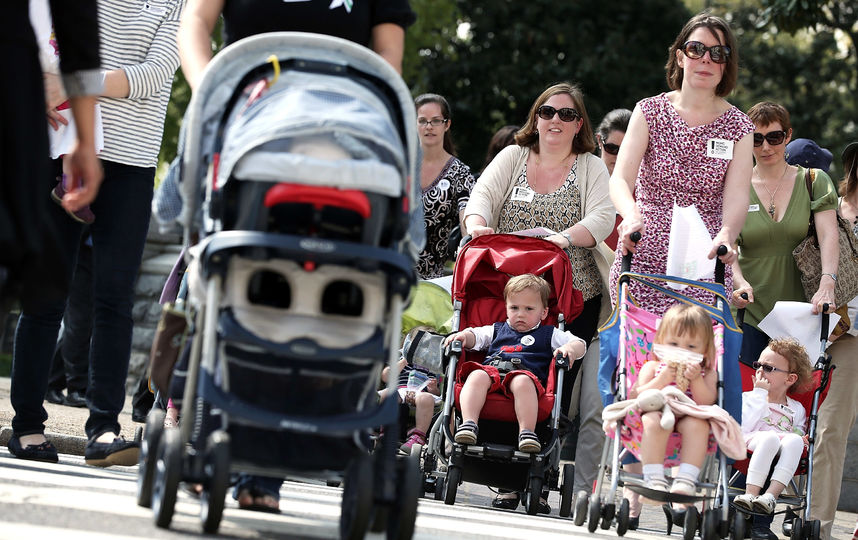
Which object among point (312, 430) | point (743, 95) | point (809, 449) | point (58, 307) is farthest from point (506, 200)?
point (743, 95)

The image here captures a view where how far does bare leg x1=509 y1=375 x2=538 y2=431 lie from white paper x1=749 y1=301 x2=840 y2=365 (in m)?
1.46

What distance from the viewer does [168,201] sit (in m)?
4.70

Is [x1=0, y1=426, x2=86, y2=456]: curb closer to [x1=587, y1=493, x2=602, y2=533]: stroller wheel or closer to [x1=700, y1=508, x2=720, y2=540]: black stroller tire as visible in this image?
[x1=587, y1=493, x2=602, y2=533]: stroller wheel

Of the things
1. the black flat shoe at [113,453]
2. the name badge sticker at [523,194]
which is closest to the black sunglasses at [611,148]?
the name badge sticker at [523,194]

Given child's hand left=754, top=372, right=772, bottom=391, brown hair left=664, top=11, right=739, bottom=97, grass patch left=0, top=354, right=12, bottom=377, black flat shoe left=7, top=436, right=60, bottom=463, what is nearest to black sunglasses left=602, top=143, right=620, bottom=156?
brown hair left=664, top=11, right=739, bottom=97

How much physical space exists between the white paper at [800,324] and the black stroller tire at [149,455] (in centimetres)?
437

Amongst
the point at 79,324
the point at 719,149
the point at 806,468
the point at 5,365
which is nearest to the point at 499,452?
Answer: the point at 806,468

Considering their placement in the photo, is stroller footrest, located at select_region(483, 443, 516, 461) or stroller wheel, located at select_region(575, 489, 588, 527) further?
stroller footrest, located at select_region(483, 443, 516, 461)

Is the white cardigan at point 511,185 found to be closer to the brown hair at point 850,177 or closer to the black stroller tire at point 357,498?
the brown hair at point 850,177

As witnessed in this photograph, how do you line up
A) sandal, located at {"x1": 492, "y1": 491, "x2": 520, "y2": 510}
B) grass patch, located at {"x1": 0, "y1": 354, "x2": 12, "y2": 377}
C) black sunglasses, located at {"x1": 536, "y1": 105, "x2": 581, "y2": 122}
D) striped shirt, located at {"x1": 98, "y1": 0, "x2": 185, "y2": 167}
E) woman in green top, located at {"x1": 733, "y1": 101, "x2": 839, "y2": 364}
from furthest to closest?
grass patch, located at {"x1": 0, "y1": 354, "x2": 12, "y2": 377} → black sunglasses, located at {"x1": 536, "y1": 105, "x2": 581, "y2": 122} → woman in green top, located at {"x1": 733, "y1": 101, "x2": 839, "y2": 364} → sandal, located at {"x1": 492, "y1": 491, "x2": 520, "y2": 510} → striped shirt, located at {"x1": 98, "y1": 0, "x2": 185, "y2": 167}

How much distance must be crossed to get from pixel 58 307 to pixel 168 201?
6.11 ft

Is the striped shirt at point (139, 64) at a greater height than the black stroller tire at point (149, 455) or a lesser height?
greater

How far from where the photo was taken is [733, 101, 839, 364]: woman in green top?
27.2ft

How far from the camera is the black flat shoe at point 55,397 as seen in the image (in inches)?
428
